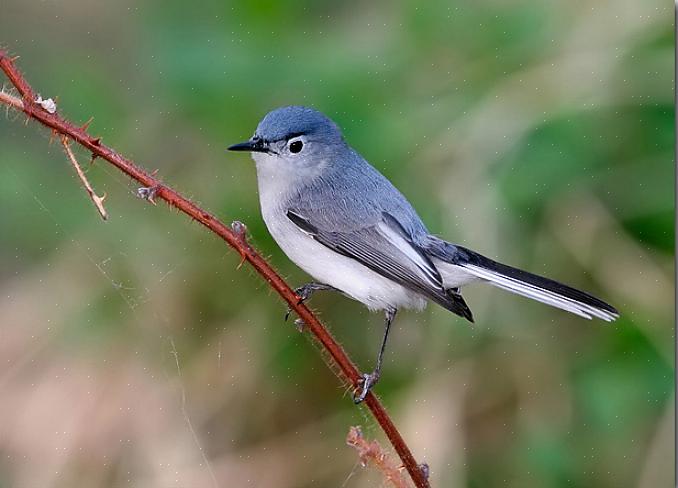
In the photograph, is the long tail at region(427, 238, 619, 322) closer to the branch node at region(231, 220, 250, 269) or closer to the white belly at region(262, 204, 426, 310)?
the white belly at region(262, 204, 426, 310)

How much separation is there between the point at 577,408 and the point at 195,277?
0.95 m

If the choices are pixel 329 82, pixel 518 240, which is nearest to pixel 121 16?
pixel 329 82

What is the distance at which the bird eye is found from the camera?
192cm

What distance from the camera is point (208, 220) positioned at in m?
1.15

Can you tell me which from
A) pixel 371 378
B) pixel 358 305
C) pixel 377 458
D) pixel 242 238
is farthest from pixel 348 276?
pixel 377 458

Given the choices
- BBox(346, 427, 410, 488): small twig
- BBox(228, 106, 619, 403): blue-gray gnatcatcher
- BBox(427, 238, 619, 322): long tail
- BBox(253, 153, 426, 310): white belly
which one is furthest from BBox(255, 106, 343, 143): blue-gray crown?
BBox(346, 427, 410, 488): small twig

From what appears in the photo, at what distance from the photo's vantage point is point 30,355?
87.2 inches

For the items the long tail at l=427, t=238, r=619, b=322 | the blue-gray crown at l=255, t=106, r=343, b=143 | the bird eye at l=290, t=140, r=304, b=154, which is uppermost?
the blue-gray crown at l=255, t=106, r=343, b=143

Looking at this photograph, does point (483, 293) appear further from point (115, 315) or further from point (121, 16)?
point (121, 16)

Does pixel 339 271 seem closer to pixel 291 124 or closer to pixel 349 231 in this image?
pixel 349 231

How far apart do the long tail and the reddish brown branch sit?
53cm

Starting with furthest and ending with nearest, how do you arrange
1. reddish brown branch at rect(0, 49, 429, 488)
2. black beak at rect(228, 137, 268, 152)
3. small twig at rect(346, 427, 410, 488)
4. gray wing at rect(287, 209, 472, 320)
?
black beak at rect(228, 137, 268, 152) → gray wing at rect(287, 209, 472, 320) → reddish brown branch at rect(0, 49, 429, 488) → small twig at rect(346, 427, 410, 488)

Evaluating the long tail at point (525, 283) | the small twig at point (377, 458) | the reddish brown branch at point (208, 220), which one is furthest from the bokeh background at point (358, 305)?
the small twig at point (377, 458)

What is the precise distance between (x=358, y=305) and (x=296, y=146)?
51 cm
